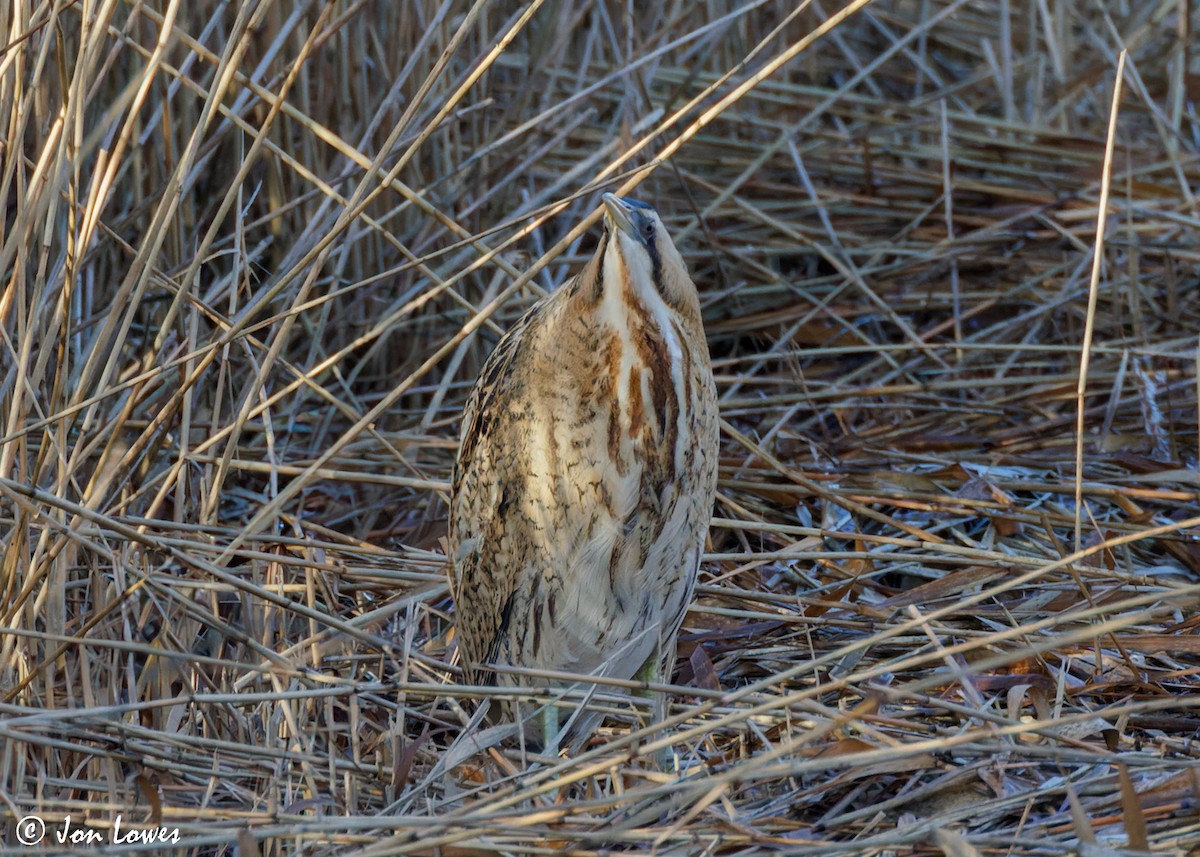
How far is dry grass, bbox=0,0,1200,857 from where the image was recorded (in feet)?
6.50

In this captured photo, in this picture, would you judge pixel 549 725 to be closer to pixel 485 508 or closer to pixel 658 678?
pixel 658 678

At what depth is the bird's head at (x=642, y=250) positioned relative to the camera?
86.6 inches

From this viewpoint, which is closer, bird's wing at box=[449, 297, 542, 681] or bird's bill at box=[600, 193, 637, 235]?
bird's bill at box=[600, 193, 637, 235]

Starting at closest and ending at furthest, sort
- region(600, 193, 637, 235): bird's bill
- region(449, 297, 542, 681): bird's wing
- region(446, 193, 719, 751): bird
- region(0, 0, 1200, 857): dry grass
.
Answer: region(0, 0, 1200, 857): dry grass < region(600, 193, 637, 235): bird's bill < region(446, 193, 719, 751): bird < region(449, 297, 542, 681): bird's wing

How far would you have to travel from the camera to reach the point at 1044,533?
3123 mm

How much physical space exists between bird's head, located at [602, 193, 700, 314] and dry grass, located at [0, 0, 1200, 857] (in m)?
0.11

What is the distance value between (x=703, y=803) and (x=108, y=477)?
41.4 inches

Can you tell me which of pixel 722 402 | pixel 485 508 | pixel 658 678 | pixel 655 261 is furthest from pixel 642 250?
pixel 722 402

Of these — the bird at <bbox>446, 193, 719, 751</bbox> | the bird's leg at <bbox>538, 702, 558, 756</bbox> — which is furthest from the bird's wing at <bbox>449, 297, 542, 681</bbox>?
the bird's leg at <bbox>538, 702, 558, 756</bbox>

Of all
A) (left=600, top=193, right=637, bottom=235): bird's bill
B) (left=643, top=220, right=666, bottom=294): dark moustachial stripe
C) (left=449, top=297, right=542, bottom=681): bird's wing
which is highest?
(left=600, top=193, right=637, bottom=235): bird's bill

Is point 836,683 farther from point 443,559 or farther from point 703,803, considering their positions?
point 443,559

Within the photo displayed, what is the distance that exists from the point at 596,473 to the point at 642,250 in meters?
0.37

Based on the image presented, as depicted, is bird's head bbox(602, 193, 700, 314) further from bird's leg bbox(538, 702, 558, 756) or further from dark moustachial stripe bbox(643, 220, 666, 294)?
bird's leg bbox(538, 702, 558, 756)

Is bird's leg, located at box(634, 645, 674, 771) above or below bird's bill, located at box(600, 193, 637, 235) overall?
below
